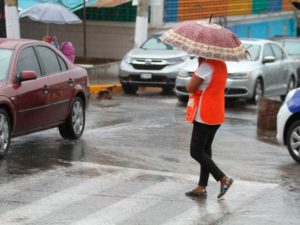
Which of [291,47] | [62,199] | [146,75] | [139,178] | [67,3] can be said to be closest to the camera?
[62,199]

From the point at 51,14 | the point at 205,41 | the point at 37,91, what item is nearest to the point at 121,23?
the point at 51,14

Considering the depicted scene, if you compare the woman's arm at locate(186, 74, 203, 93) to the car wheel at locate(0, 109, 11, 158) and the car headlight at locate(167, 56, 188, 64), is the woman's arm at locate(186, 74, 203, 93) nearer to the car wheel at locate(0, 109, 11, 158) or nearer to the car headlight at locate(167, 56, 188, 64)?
the car wheel at locate(0, 109, 11, 158)

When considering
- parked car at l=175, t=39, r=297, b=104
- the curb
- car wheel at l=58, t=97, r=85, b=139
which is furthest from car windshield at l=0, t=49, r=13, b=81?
the curb

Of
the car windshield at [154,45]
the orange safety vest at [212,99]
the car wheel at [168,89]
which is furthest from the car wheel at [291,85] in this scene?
the orange safety vest at [212,99]

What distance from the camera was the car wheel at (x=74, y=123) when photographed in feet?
37.9

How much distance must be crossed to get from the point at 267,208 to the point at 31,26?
828 inches

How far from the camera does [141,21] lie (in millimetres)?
22391

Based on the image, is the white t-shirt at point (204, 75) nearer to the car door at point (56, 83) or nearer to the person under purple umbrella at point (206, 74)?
the person under purple umbrella at point (206, 74)

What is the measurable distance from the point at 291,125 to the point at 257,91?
7474mm

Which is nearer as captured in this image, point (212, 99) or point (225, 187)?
point (212, 99)

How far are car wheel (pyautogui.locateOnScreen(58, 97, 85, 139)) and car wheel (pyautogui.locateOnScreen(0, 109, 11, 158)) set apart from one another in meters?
1.80

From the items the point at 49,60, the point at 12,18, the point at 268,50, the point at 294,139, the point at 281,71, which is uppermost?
the point at 49,60

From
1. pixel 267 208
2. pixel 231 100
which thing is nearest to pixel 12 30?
pixel 231 100

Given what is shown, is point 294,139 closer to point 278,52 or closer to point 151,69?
point 278,52
